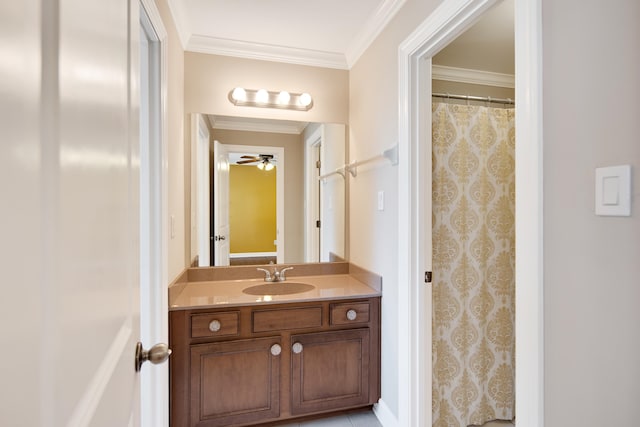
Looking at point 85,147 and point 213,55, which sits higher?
point 213,55

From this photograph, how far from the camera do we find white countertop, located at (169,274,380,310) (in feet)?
5.89

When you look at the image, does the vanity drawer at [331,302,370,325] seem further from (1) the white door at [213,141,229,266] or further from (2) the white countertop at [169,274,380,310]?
(1) the white door at [213,141,229,266]

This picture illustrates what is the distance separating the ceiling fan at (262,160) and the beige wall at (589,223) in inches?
73.8

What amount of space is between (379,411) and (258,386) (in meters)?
0.75

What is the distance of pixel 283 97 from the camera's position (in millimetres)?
2346

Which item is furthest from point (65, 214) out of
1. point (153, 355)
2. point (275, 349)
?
point (275, 349)

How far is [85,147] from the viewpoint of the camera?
1.63ft

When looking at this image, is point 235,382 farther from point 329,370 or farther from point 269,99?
point 269,99

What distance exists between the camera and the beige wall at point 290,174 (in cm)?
241

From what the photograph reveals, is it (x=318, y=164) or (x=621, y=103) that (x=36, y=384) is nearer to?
(x=621, y=103)

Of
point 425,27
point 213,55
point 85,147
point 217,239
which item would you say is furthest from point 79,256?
point 213,55

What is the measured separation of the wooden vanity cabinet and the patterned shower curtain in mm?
422

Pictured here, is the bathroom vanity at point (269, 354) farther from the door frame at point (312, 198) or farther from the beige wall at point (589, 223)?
the beige wall at point (589, 223)

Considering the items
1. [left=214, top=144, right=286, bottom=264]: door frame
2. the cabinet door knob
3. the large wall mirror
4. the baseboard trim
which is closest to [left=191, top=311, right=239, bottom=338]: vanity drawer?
the cabinet door knob
